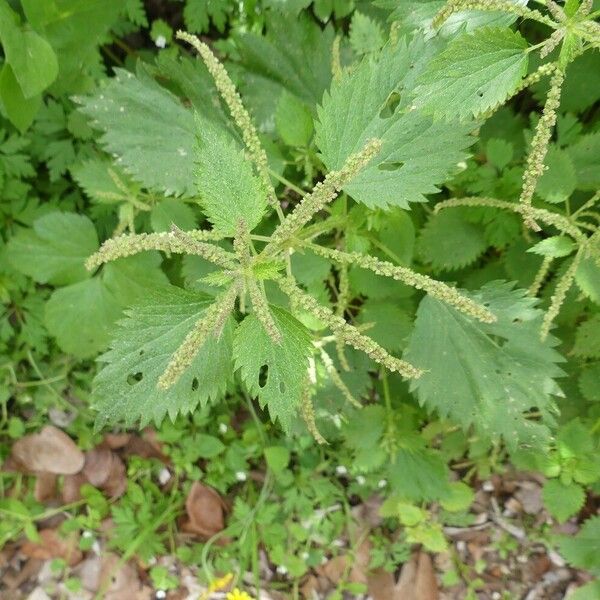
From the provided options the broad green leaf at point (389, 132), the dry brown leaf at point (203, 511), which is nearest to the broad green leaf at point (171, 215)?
the broad green leaf at point (389, 132)

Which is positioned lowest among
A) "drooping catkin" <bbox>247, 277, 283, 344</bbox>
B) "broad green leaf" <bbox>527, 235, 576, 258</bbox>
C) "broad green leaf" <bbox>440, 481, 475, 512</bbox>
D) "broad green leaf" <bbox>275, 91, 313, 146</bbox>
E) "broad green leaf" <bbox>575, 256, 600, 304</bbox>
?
"broad green leaf" <bbox>440, 481, 475, 512</bbox>

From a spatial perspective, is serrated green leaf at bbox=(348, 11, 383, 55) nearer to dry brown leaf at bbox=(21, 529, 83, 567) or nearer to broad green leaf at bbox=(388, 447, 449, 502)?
broad green leaf at bbox=(388, 447, 449, 502)

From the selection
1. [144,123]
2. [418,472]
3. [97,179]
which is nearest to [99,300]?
[97,179]

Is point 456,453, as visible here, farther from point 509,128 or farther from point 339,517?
point 509,128

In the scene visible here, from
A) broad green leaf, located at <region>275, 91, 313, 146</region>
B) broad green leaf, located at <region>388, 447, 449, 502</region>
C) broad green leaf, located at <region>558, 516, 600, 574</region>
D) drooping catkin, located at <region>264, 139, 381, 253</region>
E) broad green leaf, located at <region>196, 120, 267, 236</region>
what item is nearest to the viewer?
drooping catkin, located at <region>264, 139, 381, 253</region>

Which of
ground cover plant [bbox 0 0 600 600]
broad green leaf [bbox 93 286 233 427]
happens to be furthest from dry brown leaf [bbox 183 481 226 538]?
broad green leaf [bbox 93 286 233 427]

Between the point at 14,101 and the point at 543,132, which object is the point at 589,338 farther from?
the point at 14,101

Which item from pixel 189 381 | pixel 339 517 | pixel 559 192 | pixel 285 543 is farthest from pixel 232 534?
pixel 559 192

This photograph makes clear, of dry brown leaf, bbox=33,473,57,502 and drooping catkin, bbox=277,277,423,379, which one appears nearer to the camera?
drooping catkin, bbox=277,277,423,379
